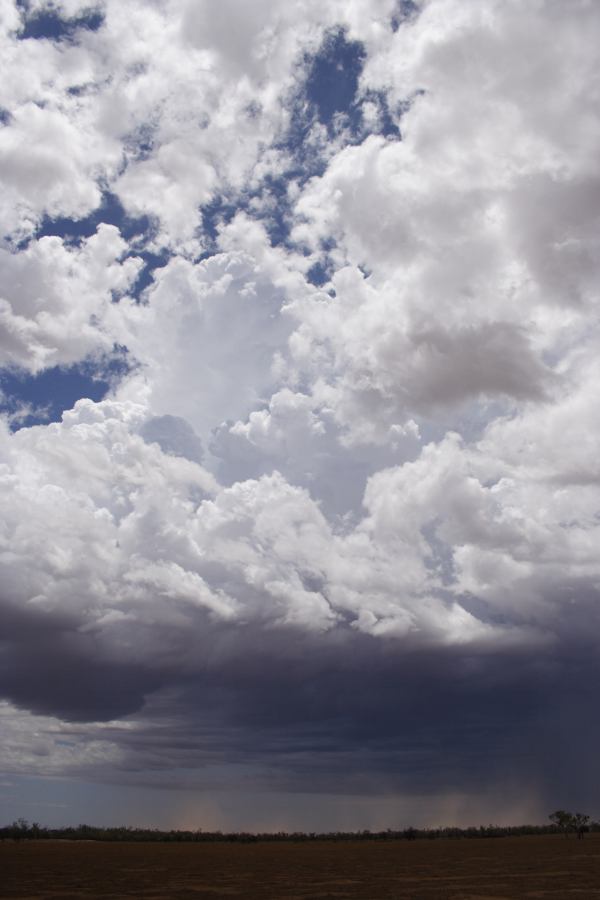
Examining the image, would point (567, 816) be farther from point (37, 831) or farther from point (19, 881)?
point (19, 881)

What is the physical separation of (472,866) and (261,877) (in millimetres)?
24193

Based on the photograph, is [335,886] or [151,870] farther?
[151,870]

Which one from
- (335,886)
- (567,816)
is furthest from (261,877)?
(567,816)

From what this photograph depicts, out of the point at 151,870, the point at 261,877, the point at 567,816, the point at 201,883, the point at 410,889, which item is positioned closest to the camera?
the point at 410,889

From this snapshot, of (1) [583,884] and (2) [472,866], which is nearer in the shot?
(1) [583,884]

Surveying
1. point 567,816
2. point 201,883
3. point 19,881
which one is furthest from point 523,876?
point 567,816

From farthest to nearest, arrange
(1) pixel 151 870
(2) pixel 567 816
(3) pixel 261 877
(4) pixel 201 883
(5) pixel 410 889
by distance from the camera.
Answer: (2) pixel 567 816, (1) pixel 151 870, (3) pixel 261 877, (4) pixel 201 883, (5) pixel 410 889

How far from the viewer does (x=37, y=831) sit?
197375mm

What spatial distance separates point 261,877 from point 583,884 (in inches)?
1004

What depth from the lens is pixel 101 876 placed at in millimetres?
67125

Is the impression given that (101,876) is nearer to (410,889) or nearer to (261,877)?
(261,877)

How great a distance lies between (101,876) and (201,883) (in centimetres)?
1306

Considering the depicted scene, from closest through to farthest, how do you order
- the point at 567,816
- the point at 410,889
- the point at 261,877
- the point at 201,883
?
the point at 410,889
the point at 201,883
the point at 261,877
the point at 567,816

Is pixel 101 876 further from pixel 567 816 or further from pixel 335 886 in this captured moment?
pixel 567 816
